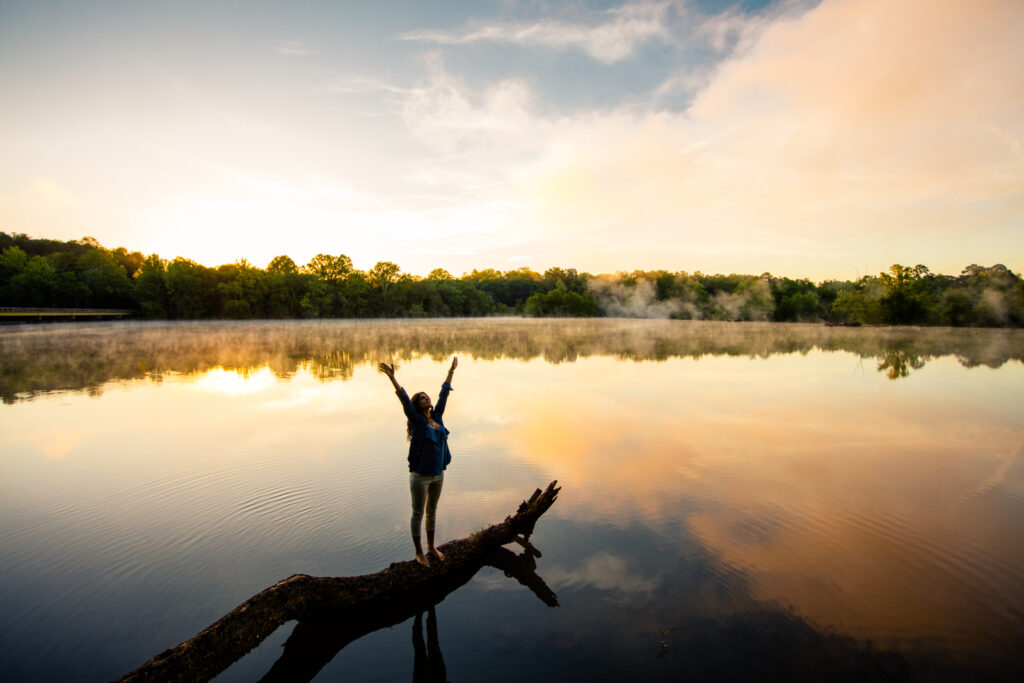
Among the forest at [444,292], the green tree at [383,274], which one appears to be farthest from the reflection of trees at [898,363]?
the green tree at [383,274]

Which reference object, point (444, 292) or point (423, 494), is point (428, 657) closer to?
point (423, 494)

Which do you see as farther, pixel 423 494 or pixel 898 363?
pixel 898 363

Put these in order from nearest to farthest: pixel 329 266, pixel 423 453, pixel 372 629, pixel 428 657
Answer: pixel 428 657, pixel 372 629, pixel 423 453, pixel 329 266

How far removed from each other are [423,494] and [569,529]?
107 inches

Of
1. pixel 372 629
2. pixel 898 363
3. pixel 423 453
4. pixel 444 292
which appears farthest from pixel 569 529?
pixel 444 292

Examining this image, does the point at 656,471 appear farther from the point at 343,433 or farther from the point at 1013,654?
the point at 343,433

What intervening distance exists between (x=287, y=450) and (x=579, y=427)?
23.9 ft

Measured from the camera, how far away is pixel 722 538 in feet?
22.5

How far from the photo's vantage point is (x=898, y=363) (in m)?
27.2

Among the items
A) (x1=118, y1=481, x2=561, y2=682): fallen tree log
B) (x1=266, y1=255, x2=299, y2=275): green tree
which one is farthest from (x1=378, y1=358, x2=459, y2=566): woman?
(x1=266, y1=255, x2=299, y2=275): green tree

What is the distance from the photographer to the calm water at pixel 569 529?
469cm

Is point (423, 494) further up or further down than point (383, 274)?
further down

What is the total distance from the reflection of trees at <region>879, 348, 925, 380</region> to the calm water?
686cm

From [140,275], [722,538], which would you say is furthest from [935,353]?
[140,275]
